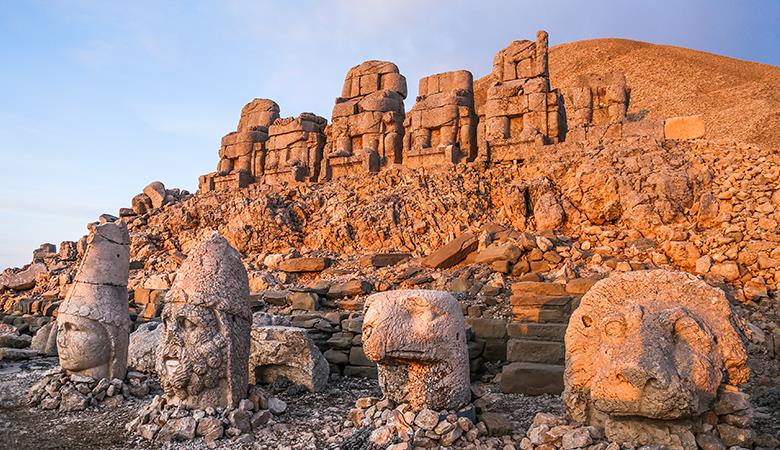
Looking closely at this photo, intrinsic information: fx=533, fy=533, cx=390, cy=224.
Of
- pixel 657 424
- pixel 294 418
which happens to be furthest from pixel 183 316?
pixel 657 424

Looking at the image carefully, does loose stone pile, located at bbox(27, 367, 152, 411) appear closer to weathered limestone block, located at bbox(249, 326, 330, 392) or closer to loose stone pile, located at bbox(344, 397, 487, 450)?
weathered limestone block, located at bbox(249, 326, 330, 392)

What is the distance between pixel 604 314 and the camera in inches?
167

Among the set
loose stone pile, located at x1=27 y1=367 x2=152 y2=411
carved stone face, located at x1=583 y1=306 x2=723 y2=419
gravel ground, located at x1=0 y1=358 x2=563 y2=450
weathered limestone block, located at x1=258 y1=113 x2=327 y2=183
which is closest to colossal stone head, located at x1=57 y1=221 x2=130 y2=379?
loose stone pile, located at x1=27 y1=367 x2=152 y2=411

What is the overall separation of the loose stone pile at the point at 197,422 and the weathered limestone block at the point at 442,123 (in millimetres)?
9954

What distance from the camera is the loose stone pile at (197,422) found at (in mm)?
4820

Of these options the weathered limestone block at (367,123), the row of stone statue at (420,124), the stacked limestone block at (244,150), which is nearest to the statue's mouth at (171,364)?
the row of stone statue at (420,124)

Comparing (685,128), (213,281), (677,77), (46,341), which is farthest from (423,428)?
(677,77)

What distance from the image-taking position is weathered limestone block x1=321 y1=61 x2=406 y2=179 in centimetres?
1577

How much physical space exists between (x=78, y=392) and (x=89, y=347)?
518mm

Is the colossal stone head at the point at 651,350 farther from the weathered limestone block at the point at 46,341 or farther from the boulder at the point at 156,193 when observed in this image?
the boulder at the point at 156,193

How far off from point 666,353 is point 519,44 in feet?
41.3

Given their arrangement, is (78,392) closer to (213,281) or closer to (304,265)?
(213,281)

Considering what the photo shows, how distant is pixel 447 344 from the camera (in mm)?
4742

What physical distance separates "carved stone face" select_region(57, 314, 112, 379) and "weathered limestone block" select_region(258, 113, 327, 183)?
10482mm
